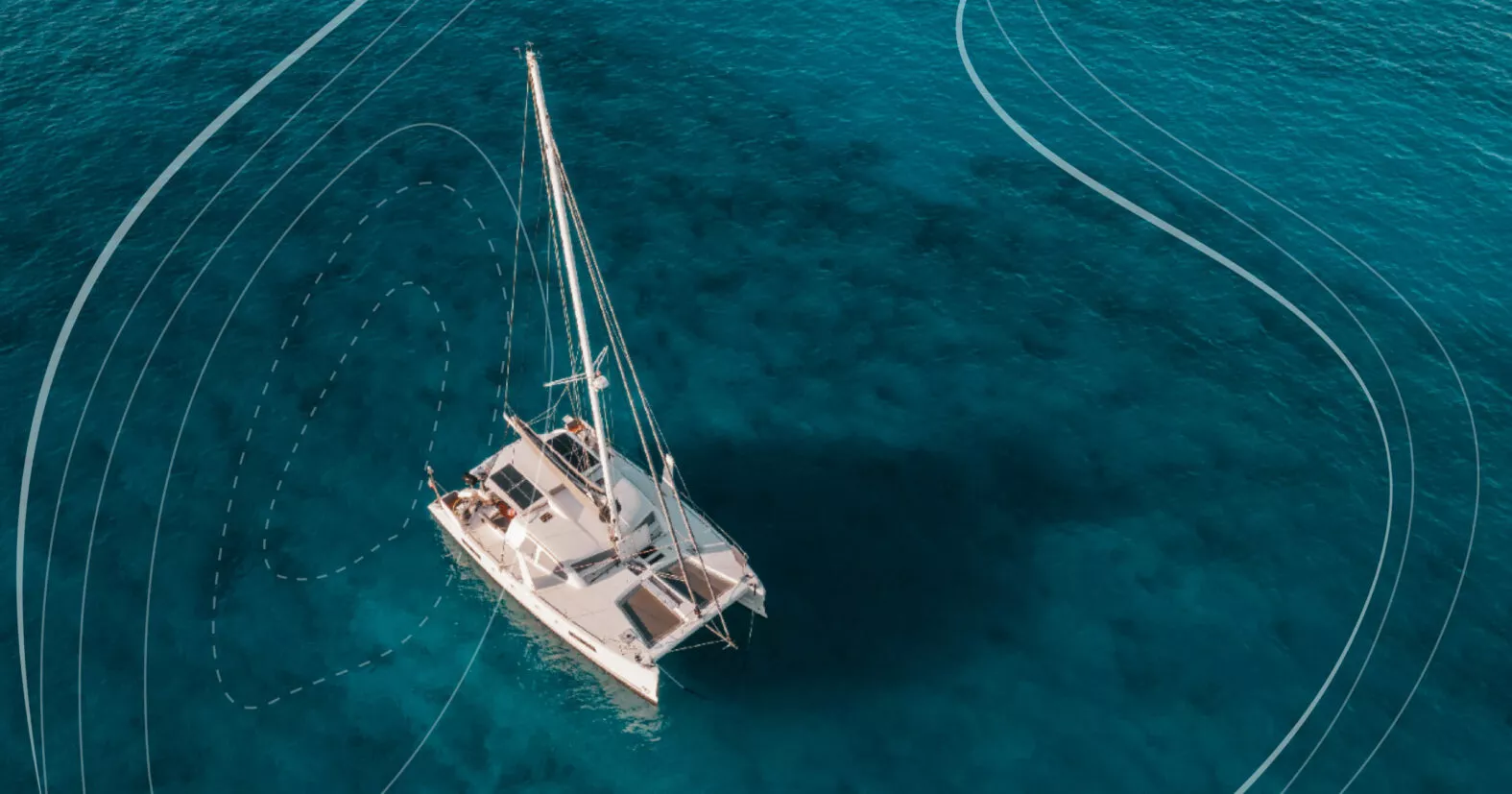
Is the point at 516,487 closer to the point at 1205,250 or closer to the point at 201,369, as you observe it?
the point at 201,369

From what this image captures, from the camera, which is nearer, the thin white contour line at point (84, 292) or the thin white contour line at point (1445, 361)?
the thin white contour line at point (1445, 361)

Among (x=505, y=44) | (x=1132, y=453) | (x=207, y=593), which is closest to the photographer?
(x=207, y=593)

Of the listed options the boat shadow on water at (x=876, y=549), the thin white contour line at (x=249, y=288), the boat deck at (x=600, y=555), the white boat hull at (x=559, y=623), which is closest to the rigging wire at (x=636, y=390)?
the boat deck at (x=600, y=555)

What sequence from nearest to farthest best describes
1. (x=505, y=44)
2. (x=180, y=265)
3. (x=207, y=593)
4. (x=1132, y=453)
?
1. (x=207, y=593)
2. (x=1132, y=453)
3. (x=180, y=265)
4. (x=505, y=44)

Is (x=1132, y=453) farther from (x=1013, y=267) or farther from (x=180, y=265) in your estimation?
(x=180, y=265)

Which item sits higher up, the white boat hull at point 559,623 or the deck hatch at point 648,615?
the deck hatch at point 648,615

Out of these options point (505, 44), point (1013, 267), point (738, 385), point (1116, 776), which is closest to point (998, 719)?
→ point (1116, 776)

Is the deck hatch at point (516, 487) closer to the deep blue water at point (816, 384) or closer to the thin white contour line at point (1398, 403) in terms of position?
the deep blue water at point (816, 384)
